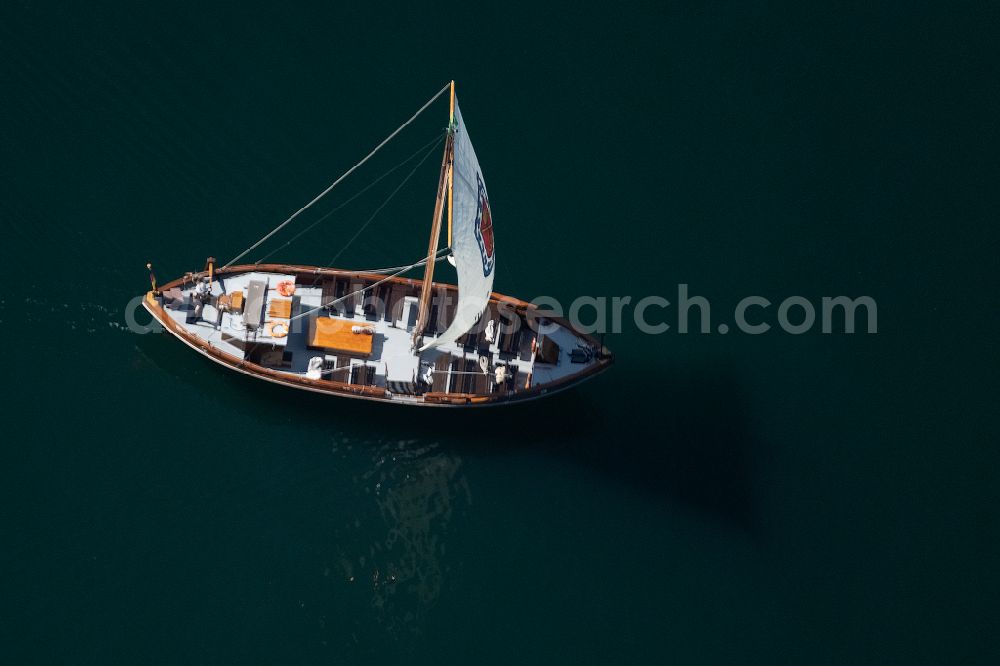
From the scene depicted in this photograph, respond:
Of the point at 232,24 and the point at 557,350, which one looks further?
the point at 232,24

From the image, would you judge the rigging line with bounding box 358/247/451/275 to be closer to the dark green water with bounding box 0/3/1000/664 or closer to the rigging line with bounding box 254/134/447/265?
the dark green water with bounding box 0/3/1000/664

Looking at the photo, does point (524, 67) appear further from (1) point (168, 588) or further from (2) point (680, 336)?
(1) point (168, 588)

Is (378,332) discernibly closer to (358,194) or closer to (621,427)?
(358,194)

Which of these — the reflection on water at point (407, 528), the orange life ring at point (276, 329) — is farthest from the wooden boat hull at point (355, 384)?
the reflection on water at point (407, 528)

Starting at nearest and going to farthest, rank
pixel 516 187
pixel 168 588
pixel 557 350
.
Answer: pixel 168 588 → pixel 557 350 → pixel 516 187

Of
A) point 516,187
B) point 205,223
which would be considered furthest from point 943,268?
point 205,223

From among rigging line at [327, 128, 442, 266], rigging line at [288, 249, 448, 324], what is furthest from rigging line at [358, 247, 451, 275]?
rigging line at [327, 128, 442, 266]

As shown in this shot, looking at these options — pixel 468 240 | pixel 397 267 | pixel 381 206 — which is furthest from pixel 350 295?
pixel 468 240
